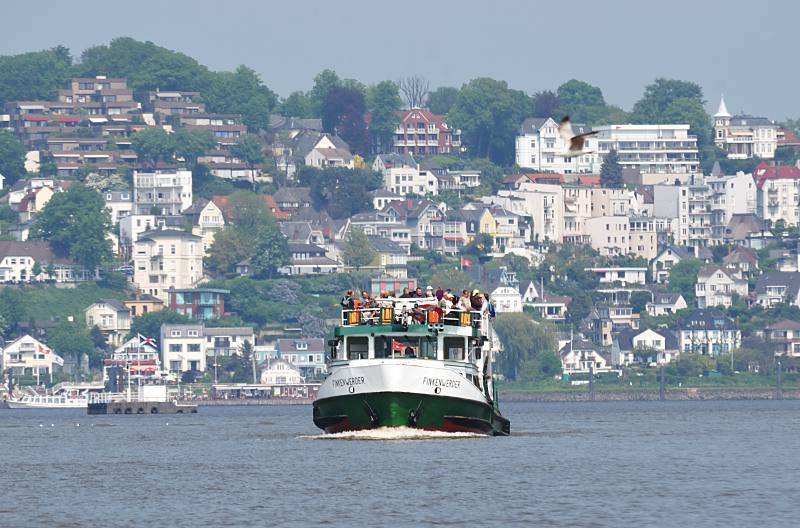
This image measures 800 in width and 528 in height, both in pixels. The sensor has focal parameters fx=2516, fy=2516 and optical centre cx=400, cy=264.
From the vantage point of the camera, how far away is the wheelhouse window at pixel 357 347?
298 ft

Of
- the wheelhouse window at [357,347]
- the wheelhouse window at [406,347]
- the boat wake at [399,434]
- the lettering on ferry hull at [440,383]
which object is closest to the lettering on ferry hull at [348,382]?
the wheelhouse window at [357,347]

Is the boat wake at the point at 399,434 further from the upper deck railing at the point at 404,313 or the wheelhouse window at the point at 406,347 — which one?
the upper deck railing at the point at 404,313

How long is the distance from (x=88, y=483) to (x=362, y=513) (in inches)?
534

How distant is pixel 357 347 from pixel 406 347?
2167 millimetres

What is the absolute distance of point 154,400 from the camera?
191 meters

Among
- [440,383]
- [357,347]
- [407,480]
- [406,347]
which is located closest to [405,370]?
[440,383]

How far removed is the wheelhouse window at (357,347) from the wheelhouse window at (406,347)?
797 mm

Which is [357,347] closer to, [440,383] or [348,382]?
[348,382]

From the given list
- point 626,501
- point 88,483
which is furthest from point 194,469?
point 626,501

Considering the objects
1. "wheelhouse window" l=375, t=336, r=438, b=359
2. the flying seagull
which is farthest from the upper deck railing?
the flying seagull

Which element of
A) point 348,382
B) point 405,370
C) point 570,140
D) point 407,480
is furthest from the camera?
point 348,382

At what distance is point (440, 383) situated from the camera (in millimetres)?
89000

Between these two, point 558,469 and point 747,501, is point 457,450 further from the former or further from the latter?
point 747,501

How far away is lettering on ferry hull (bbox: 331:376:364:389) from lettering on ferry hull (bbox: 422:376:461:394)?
2376 millimetres
